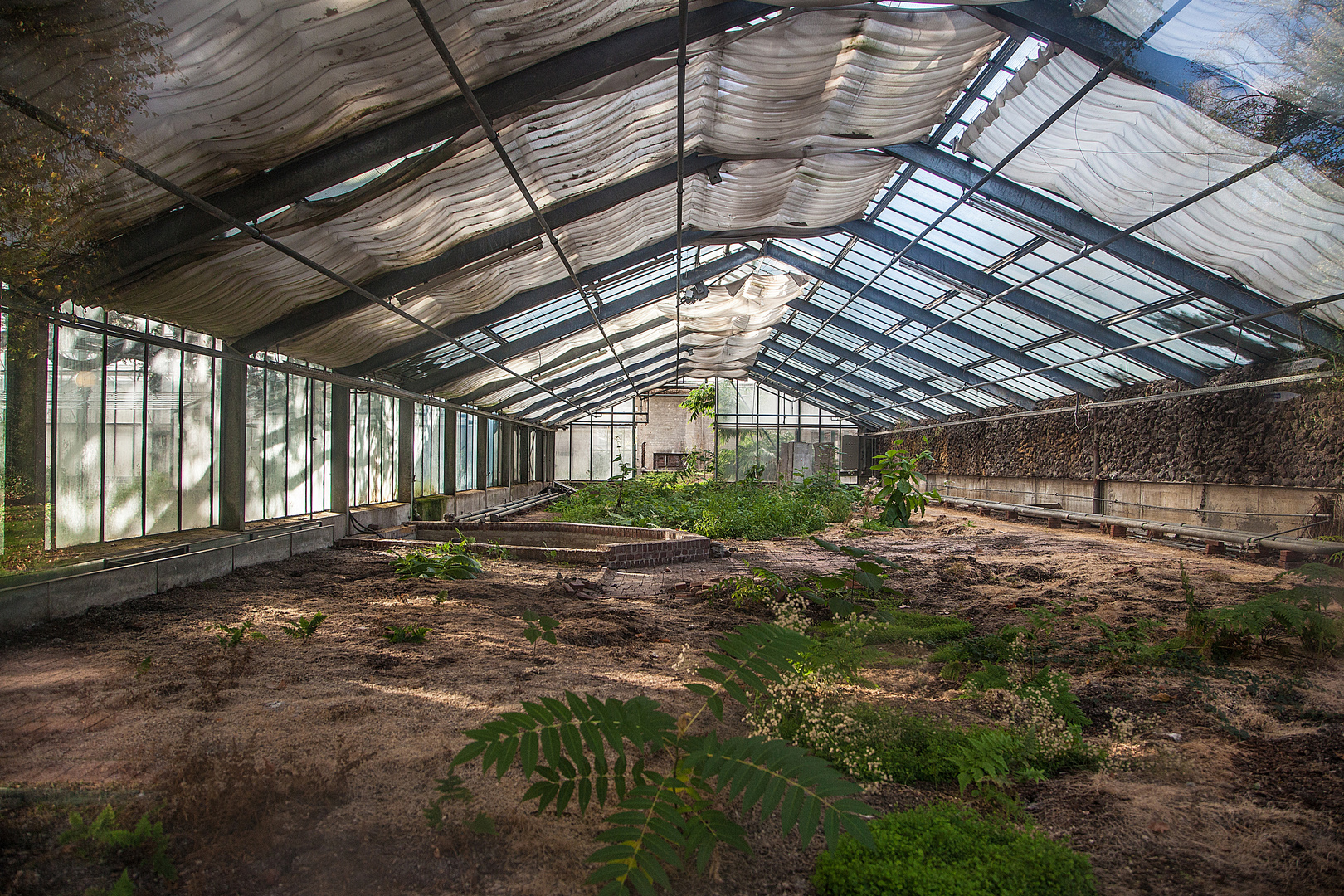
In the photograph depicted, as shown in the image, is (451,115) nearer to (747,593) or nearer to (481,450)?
(747,593)

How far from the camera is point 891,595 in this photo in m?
7.24

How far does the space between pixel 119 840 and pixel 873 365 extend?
26.2 metres

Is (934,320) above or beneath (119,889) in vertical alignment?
above

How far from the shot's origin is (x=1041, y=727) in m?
3.47

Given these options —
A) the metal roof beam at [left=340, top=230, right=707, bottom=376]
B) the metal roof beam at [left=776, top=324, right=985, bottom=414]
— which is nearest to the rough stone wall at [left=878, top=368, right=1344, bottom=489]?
the metal roof beam at [left=776, top=324, right=985, bottom=414]

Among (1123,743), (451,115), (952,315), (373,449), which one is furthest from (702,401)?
(1123,743)

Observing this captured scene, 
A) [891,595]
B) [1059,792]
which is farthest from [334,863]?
[891,595]

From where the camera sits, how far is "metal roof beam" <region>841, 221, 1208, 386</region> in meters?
14.5

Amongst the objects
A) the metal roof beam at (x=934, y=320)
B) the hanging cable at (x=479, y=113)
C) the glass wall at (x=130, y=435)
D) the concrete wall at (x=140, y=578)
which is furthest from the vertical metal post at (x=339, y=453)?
the metal roof beam at (x=934, y=320)

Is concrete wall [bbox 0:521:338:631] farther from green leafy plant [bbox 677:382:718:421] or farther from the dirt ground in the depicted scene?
green leafy plant [bbox 677:382:718:421]

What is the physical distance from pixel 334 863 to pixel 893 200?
1355 cm

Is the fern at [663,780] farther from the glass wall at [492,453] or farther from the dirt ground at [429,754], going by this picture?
the glass wall at [492,453]

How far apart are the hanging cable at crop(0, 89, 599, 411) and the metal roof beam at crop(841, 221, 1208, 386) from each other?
9.57m

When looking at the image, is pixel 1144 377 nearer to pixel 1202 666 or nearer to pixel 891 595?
pixel 891 595
